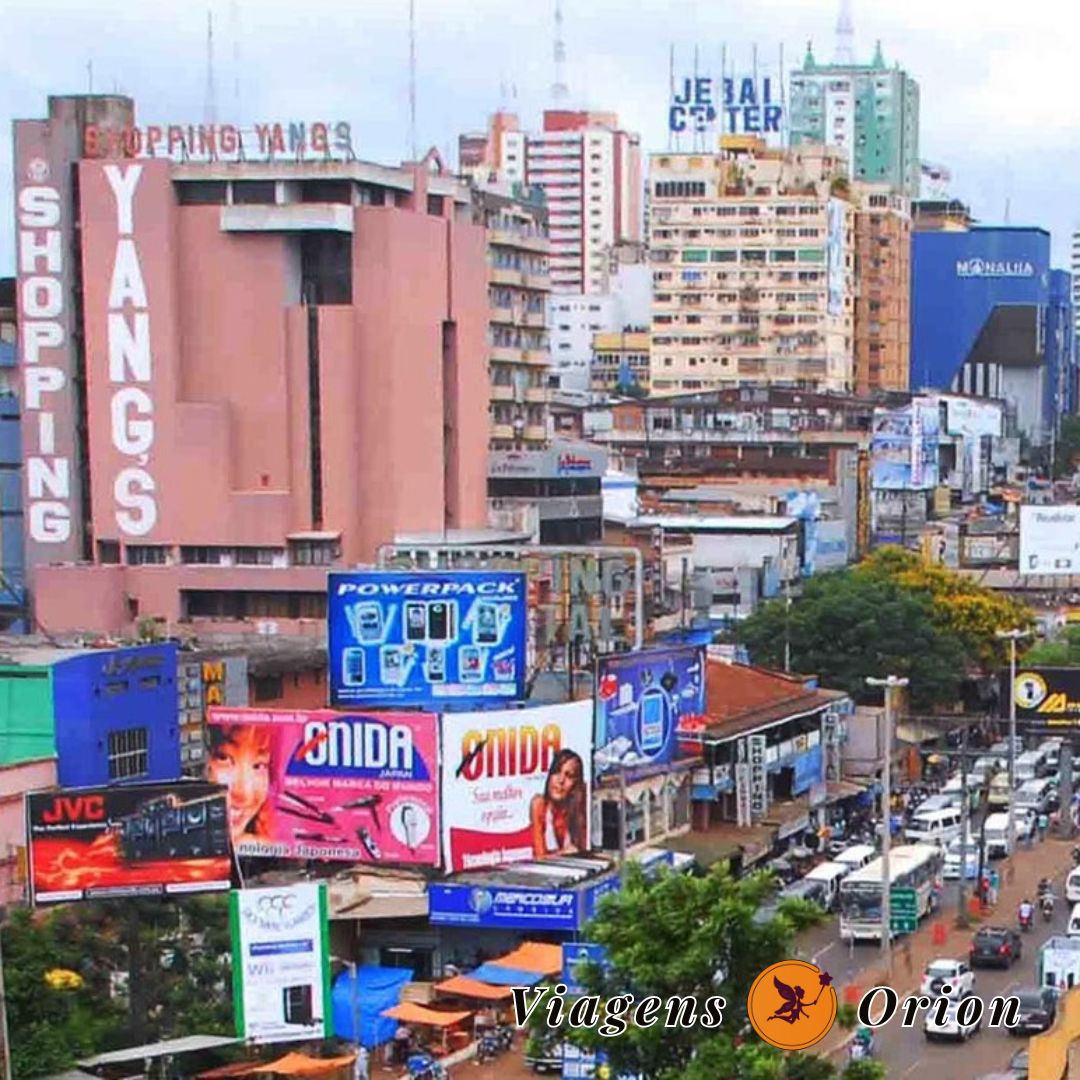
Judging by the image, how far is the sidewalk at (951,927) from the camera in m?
38.1

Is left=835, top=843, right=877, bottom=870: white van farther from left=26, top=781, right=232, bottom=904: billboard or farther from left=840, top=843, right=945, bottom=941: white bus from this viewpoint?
left=26, top=781, right=232, bottom=904: billboard

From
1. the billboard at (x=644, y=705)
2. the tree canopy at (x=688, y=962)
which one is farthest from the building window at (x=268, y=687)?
the tree canopy at (x=688, y=962)

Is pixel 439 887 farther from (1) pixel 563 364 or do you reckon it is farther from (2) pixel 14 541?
(1) pixel 563 364

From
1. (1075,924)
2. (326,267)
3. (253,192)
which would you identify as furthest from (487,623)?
(253,192)

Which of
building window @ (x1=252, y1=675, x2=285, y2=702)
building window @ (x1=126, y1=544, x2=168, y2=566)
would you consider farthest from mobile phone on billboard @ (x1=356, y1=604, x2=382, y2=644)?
building window @ (x1=126, y1=544, x2=168, y2=566)

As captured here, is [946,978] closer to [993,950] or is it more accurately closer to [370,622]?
[993,950]

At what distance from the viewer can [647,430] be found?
355ft

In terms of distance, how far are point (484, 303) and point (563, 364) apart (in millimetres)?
94747

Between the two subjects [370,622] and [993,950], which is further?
[370,622]

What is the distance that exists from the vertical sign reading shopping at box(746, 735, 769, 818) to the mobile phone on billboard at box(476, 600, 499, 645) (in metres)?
8.31

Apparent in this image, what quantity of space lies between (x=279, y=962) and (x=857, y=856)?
Answer: 56.8ft

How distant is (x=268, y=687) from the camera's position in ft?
168

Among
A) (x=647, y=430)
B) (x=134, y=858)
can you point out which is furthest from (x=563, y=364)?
(x=134, y=858)

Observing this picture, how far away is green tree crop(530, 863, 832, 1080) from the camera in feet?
72.8
